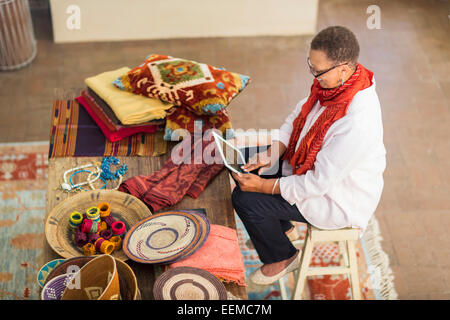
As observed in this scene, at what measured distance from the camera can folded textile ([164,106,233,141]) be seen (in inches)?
96.5

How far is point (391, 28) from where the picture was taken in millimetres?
4445

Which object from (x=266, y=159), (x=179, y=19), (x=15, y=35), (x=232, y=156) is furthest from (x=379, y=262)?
(x=15, y=35)

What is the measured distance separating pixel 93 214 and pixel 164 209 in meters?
0.31

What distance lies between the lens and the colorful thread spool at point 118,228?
77.2 inches

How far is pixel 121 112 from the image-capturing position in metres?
2.44

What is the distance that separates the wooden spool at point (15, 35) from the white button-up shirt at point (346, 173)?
8.22ft

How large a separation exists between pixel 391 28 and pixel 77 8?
8.21 ft

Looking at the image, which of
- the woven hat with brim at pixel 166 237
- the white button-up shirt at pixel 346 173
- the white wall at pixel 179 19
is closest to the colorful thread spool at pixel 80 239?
the woven hat with brim at pixel 166 237

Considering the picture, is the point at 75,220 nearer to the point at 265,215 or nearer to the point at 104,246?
the point at 104,246

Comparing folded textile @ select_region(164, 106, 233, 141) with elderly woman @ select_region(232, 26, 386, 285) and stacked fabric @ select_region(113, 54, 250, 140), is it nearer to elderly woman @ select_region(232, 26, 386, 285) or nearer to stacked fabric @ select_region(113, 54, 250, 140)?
stacked fabric @ select_region(113, 54, 250, 140)

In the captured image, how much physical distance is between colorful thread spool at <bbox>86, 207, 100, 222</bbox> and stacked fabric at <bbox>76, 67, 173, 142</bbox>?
0.57 metres

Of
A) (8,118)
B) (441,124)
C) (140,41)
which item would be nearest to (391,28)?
(441,124)

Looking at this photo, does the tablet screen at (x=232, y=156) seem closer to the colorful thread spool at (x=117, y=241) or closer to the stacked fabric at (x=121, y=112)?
the stacked fabric at (x=121, y=112)
